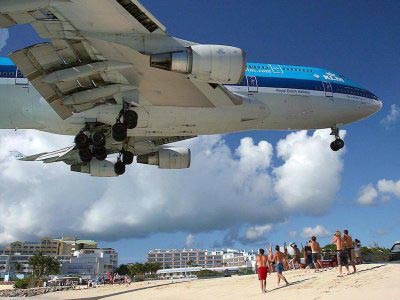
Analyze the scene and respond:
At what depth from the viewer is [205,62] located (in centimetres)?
1562

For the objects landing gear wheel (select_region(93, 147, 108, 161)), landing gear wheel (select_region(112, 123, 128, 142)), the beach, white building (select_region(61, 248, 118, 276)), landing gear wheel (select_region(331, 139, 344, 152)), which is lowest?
the beach

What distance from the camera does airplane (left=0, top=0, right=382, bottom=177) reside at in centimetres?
1551

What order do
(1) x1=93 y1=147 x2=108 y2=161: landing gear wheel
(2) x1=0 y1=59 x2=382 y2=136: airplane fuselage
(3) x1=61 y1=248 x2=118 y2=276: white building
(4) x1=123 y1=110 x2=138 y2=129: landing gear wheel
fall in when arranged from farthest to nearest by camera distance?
(3) x1=61 y1=248 x2=118 y2=276: white building < (1) x1=93 y1=147 x2=108 y2=161: landing gear wheel < (2) x1=0 y1=59 x2=382 y2=136: airplane fuselage < (4) x1=123 y1=110 x2=138 y2=129: landing gear wheel

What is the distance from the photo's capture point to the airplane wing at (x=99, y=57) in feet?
48.4

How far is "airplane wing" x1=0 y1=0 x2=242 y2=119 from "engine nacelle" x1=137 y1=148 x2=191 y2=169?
283 inches

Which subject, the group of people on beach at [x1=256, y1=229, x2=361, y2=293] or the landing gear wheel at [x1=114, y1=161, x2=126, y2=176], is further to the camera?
the landing gear wheel at [x1=114, y1=161, x2=126, y2=176]

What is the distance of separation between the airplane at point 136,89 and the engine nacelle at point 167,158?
6cm

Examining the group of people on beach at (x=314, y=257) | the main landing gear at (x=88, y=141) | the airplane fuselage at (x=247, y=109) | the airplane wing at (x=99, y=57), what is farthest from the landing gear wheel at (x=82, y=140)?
the group of people on beach at (x=314, y=257)

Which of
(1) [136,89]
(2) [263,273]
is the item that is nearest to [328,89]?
(1) [136,89]

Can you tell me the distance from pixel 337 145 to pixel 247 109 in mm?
7959

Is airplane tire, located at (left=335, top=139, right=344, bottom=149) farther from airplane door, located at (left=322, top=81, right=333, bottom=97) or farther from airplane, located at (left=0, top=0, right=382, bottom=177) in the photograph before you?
airplane door, located at (left=322, top=81, right=333, bottom=97)

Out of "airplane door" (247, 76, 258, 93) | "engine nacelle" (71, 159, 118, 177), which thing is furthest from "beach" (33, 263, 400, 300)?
"airplane door" (247, 76, 258, 93)

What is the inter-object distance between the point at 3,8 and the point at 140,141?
45.7ft

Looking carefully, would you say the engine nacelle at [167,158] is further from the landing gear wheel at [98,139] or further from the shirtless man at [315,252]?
the shirtless man at [315,252]
